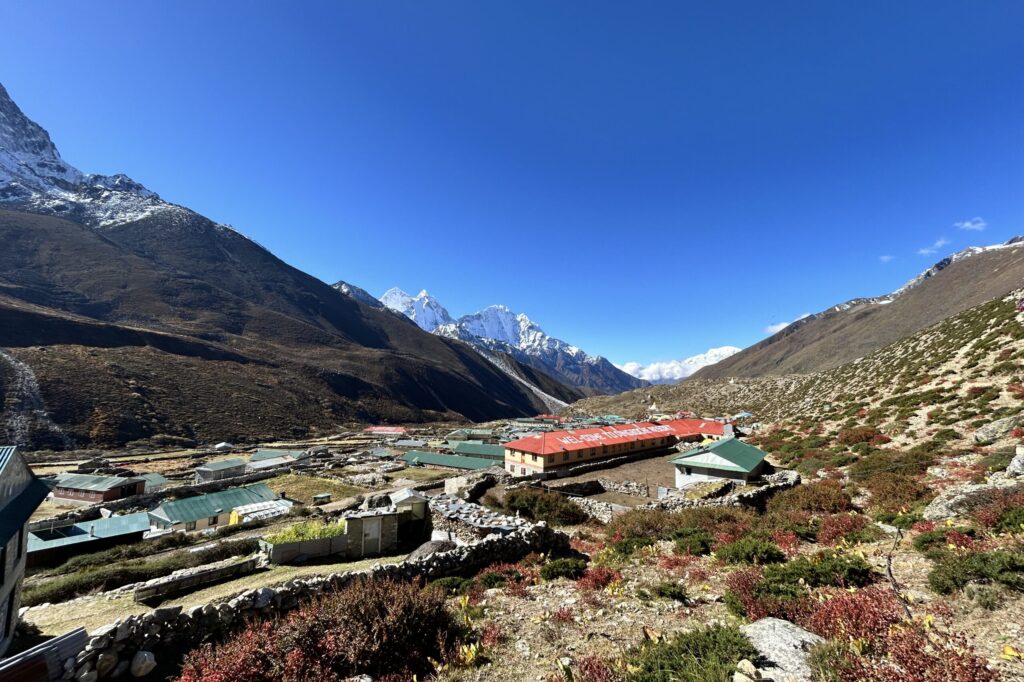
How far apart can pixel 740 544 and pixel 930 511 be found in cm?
675

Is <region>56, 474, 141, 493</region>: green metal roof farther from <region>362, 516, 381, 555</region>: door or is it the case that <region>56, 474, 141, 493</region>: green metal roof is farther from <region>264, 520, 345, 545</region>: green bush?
→ <region>362, 516, 381, 555</region>: door

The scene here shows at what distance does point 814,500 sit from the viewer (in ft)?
60.5

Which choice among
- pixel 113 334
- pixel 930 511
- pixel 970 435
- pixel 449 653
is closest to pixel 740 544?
pixel 930 511

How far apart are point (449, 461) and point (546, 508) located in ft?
156

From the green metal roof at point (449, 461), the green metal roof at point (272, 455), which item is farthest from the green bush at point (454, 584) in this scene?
the green metal roof at point (272, 455)

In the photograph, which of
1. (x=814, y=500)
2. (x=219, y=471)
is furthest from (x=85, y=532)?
(x=814, y=500)

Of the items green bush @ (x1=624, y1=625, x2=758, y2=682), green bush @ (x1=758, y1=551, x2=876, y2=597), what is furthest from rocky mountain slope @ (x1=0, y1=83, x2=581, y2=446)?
green bush @ (x1=758, y1=551, x2=876, y2=597)

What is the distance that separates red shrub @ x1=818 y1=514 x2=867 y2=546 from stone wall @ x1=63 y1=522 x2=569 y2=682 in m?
12.2

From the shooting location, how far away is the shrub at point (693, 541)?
45.4 ft

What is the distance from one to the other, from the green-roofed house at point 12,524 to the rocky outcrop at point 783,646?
14243 millimetres

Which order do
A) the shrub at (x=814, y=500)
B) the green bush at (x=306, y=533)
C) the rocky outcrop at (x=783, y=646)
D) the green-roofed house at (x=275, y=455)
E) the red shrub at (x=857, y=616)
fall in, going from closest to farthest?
the rocky outcrop at (x=783, y=646)
the red shrub at (x=857, y=616)
the green bush at (x=306, y=533)
the shrub at (x=814, y=500)
the green-roofed house at (x=275, y=455)

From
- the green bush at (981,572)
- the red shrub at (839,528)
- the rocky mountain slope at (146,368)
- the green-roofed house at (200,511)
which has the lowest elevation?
the green-roofed house at (200,511)

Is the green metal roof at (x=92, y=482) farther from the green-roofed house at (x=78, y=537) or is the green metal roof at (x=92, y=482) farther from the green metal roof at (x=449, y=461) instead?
the green metal roof at (x=449, y=461)

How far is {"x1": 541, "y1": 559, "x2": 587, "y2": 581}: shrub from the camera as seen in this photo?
489 inches
